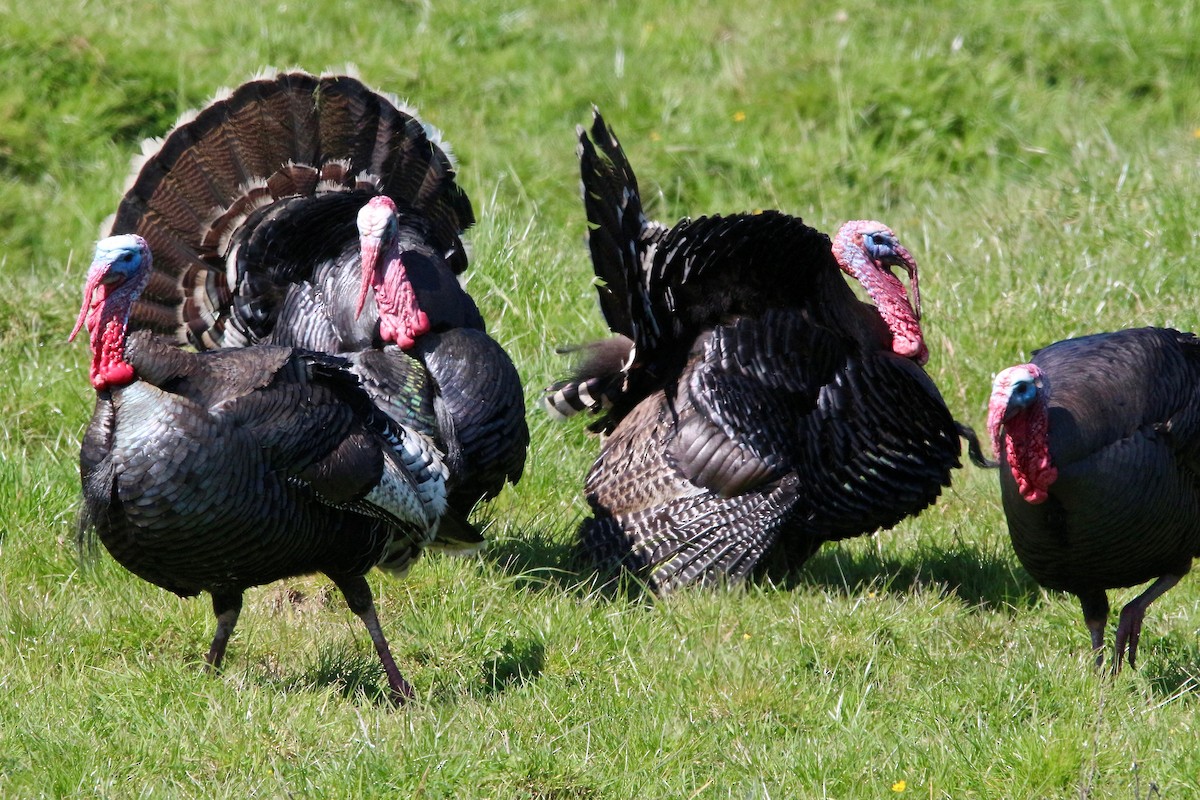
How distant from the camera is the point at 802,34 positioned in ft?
29.4

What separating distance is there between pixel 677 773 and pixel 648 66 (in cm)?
573

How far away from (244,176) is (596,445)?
178 cm

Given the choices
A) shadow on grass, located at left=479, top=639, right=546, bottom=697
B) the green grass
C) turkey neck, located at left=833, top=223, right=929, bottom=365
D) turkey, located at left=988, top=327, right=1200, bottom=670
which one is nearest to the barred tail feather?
the green grass

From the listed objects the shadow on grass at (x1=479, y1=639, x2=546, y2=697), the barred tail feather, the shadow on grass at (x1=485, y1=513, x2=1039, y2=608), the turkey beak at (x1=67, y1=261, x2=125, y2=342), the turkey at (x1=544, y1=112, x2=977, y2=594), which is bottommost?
the shadow on grass at (x1=485, y1=513, x2=1039, y2=608)

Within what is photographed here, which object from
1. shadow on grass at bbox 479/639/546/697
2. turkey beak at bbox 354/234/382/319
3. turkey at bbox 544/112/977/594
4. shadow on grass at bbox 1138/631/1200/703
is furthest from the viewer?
turkey at bbox 544/112/977/594

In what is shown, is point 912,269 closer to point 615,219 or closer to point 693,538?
point 615,219

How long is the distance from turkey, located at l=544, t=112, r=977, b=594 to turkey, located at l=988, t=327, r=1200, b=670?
106 cm

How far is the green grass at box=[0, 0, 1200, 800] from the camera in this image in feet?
12.8

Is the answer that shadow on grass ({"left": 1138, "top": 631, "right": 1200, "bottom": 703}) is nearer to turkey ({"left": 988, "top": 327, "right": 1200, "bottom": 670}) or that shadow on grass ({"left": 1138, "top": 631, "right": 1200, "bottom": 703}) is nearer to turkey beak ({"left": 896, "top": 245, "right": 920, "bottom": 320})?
turkey ({"left": 988, "top": 327, "right": 1200, "bottom": 670})

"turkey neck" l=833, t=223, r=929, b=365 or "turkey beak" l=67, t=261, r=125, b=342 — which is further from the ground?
"turkey beak" l=67, t=261, r=125, b=342

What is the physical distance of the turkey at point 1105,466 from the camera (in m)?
4.05

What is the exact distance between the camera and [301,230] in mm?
5773

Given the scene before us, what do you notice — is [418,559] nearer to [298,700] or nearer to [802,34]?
[298,700]

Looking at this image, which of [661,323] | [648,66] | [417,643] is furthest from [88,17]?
[417,643]
